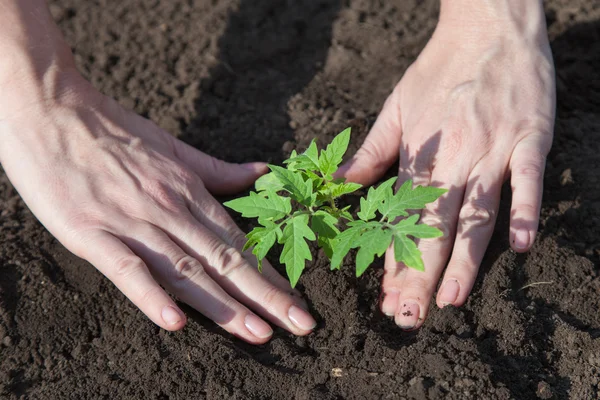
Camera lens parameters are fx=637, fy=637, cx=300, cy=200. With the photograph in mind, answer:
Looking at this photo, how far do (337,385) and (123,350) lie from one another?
0.97m

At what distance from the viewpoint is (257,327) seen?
2.71m

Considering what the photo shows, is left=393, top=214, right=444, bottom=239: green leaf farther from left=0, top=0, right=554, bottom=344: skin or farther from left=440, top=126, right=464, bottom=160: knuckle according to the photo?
left=440, top=126, right=464, bottom=160: knuckle

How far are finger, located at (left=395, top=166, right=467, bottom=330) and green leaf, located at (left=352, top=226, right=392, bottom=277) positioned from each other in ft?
1.77

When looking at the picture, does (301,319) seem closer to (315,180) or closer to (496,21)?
(315,180)

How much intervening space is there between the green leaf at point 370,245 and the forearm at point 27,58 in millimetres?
1811

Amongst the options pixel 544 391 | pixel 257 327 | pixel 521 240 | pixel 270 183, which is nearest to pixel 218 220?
pixel 270 183

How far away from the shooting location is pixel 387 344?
2668mm

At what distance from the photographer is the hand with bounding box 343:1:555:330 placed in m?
2.78

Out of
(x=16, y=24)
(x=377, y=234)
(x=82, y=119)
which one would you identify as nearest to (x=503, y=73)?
(x=377, y=234)

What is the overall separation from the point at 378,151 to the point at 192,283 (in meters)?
1.17

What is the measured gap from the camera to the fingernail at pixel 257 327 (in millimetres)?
2705

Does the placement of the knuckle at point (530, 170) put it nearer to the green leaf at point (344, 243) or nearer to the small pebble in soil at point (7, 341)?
the green leaf at point (344, 243)

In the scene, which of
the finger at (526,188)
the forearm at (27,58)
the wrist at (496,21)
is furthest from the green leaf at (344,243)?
the forearm at (27,58)

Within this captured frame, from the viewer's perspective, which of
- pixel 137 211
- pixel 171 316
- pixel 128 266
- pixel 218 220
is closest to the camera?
pixel 171 316
